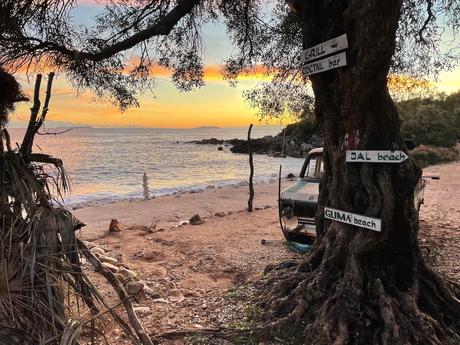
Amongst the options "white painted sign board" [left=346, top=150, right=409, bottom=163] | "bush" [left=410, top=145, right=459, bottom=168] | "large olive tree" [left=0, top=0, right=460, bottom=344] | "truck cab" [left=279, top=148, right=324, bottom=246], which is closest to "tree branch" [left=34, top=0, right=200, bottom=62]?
"large olive tree" [left=0, top=0, right=460, bottom=344]

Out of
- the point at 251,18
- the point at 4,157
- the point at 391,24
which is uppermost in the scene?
the point at 251,18

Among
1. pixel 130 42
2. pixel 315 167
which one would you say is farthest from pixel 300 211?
pixel 130 42

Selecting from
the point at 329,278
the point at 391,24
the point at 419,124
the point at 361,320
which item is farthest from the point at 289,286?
the point at 419,124

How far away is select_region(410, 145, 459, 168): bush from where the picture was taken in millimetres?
28728

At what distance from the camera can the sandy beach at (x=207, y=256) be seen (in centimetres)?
554

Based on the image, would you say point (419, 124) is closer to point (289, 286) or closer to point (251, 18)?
point (251, 18)

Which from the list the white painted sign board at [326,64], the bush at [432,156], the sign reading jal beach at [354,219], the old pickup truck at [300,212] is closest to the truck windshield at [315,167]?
the old pickup truck at [300,212]

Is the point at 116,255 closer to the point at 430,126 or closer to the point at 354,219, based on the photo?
the point at 354,219

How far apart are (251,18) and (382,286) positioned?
220 inches

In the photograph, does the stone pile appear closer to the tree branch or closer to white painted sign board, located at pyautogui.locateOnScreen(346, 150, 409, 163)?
the tree branch

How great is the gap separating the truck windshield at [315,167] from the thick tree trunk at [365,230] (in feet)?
12.9

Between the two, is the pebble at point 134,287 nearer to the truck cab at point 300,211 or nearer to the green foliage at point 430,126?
the truck cab at point 300,211

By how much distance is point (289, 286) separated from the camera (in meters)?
5.21

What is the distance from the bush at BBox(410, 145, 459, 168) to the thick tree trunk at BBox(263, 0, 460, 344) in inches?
986
